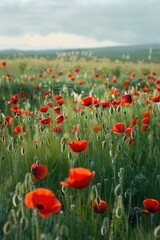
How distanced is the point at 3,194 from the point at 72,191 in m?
0.43

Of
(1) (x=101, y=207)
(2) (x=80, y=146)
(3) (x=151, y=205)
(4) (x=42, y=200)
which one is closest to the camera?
(4) (x=42, y=200)

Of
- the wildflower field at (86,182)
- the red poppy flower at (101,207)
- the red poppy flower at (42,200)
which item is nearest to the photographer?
the red poppy flower at (42,200)

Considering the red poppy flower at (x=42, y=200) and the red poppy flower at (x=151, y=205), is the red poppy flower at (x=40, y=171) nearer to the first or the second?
the red poppy flower at (x=151, y=205)

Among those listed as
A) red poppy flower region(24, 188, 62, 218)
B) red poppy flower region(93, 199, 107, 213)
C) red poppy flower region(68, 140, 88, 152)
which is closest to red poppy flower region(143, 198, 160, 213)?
red poppy flower region(93, 199, 107, 213)

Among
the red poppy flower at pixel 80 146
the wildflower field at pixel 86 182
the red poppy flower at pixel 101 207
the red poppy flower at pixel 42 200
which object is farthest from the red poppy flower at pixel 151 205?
the red poppy flower at pixel 42 200

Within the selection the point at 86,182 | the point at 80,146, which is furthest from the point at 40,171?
the point at 86,182

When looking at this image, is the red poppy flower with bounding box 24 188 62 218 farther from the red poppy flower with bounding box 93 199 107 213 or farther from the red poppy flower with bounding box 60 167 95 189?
the red poppy flower with bounding box 93 199 107 213

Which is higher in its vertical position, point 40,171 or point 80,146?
point 80,146

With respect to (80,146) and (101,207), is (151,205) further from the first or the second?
(80,146)

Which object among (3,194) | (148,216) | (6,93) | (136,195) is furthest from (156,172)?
(6,93)

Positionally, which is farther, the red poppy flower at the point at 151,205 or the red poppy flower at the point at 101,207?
the red poppy flower at the point at 101,207

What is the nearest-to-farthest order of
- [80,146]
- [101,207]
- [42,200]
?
1. [42,200]
2. [101,207]
3. [80,146]

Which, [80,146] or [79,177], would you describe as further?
[80,146]

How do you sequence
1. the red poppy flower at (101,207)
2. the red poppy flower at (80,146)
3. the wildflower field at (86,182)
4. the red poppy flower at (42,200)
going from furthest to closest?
the red poppy flower at (80,146) < the red poppy flower at (101,207) < the wildflower field at (86,182) < the red poppy flower at (42,200)
